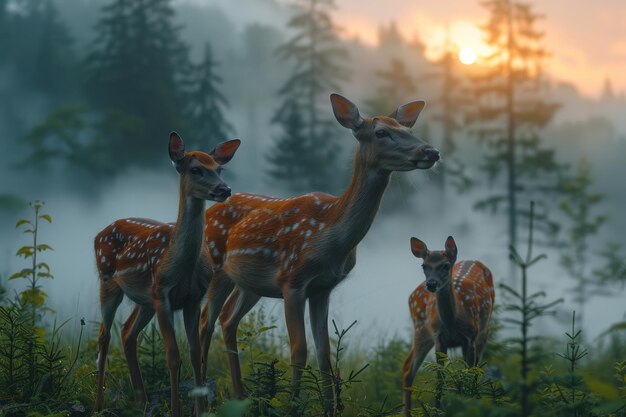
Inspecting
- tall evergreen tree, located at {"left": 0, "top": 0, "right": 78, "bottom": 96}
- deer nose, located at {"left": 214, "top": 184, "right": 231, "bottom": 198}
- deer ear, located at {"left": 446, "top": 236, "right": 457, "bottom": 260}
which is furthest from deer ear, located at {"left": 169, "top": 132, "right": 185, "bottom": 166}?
tall evergreen tree, located at {"left": 0, "top": 0, "right": 78, "bottom": 96}

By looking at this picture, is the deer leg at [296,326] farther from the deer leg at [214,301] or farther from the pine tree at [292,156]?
the pine tree at [292,156]

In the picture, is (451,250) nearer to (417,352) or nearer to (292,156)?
(417,352)

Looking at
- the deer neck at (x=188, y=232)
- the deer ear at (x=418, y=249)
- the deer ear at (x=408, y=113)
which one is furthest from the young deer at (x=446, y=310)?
the deer neck at (x=188, y=232)

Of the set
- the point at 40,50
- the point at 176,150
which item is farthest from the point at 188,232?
the point at 40,50

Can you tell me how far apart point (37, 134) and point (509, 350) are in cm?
3372

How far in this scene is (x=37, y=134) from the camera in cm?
3472

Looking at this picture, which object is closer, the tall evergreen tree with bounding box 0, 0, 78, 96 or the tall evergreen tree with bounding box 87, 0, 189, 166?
the tall evergreen tree with bounding box 87, 0, 189, 166

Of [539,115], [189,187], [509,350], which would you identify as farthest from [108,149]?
[509,350]

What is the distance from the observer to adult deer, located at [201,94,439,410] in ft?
16.9

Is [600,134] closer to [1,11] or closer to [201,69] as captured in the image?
[201,69]

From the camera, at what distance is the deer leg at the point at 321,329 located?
5422 mm

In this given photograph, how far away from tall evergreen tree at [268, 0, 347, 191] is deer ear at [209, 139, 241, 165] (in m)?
23.2

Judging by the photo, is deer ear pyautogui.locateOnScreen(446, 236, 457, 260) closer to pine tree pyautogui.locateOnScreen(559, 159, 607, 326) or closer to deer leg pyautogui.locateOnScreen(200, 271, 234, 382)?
deer leg pyautogui.locateOnScreen(200, 271, 234, 382)

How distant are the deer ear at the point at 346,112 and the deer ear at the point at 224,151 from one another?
0.65 meters
